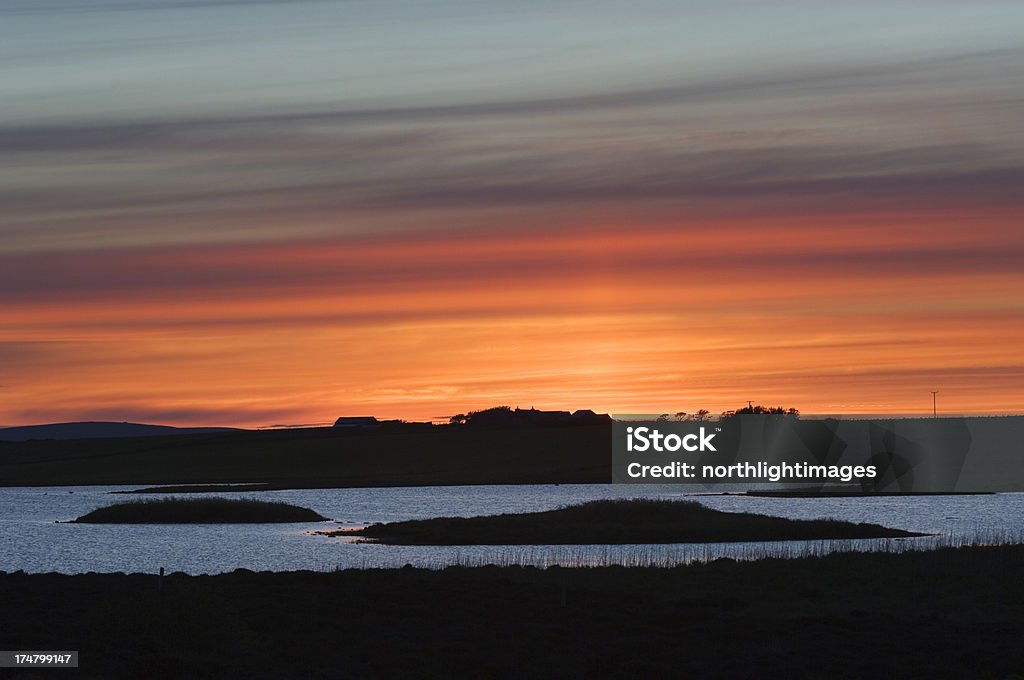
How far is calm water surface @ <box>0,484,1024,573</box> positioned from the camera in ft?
208

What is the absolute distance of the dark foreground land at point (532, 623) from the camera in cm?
3164

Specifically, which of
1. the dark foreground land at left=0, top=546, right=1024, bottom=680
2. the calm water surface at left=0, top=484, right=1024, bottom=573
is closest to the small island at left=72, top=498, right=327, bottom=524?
the calm water surface at left=0, top=484, right=1024, bottom=573

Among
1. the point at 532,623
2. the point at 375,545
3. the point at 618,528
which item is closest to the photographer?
the point at 532,623

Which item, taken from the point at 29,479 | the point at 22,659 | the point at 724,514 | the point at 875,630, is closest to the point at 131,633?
the point at 22,659

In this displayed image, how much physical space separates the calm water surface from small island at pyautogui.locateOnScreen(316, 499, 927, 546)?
325cm

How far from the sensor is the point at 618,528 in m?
79.1

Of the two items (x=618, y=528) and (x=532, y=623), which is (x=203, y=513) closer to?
(x=618, y=528)

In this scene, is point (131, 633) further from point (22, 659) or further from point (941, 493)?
point (941, 493)

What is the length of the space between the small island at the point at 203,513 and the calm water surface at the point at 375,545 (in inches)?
112

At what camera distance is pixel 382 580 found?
46281 mm

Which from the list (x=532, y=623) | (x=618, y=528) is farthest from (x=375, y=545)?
(x=532, y=623)

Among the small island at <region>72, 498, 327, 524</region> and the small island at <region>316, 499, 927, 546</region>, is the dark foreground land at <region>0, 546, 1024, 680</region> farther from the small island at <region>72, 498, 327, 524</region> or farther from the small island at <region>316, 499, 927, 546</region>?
the small island at <region>72, 498, 327, 524</region>

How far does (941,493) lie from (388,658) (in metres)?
127

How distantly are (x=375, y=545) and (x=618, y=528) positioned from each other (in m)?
14.5
